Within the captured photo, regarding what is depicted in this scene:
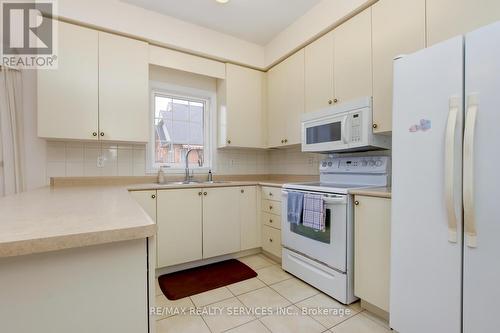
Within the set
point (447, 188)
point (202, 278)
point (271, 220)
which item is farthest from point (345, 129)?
point (202, 278)

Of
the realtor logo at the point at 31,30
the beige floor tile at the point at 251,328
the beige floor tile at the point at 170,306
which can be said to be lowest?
the beige floor tile at the point at 170,306

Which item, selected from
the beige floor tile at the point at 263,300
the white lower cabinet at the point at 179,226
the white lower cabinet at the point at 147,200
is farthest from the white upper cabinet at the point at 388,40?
the white lower cabinet at the point at 147,200

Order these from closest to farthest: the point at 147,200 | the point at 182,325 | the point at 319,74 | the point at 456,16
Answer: the point at 456,16, the point at 182,325, the point at 147,200, the point at 319,74

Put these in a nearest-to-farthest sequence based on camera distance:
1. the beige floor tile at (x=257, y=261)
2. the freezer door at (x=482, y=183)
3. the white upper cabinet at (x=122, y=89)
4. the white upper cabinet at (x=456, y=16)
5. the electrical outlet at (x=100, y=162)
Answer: the freezer door at (x=482, y=183) < the white upper cabinet at (x=456, y=16) < the white upper cabinet at (x=122, y=89) < the electrical outlet at (x=100, y=162) < the beige floor tile at (x=257, y=261)

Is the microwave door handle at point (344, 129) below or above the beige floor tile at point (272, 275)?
above

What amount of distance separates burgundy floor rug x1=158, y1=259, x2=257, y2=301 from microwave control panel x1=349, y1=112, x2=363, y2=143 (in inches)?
61.8

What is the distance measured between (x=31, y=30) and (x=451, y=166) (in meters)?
3.27

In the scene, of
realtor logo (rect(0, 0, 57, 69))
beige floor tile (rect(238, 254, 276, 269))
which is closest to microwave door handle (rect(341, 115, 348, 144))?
beige floor tile (rect(238, 254, 276, 269))

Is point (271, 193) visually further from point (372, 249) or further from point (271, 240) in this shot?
point (372, 249)

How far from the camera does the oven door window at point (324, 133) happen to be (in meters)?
2.12

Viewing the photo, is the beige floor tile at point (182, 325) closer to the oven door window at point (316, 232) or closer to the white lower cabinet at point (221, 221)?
the white lower cabinet at point (221, 221)

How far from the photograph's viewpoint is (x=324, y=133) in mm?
2234

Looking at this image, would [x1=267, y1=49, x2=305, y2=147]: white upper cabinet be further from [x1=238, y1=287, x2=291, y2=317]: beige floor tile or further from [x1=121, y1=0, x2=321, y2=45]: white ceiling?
[x1=238, y1=287, x2=291, y2=317]: beige floor tile

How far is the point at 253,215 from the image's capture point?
110 inches
